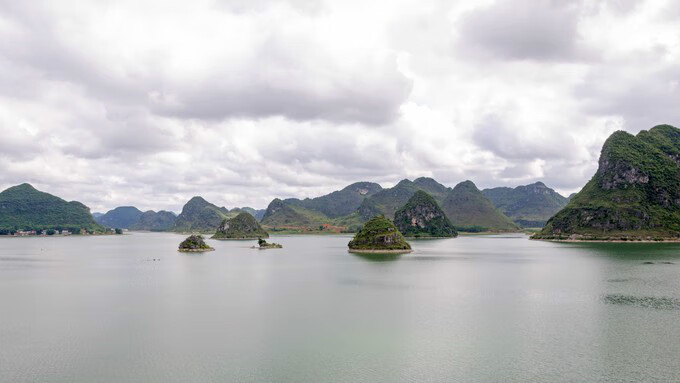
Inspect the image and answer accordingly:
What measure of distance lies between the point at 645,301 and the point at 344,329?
213ft

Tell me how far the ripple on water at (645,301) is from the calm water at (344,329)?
1.24ft

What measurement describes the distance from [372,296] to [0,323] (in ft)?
230

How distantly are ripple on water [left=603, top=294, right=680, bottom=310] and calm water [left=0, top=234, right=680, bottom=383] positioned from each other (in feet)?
1.24

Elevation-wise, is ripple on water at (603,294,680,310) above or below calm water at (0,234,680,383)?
above

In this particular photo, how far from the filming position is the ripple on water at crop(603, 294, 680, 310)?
8388 centimetres

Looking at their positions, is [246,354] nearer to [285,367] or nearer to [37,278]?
[285,367]

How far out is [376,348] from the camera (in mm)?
57812

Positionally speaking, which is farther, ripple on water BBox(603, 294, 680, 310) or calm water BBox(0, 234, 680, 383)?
ripple on water BBox(603, 294, 680, 310)

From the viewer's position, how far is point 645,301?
291ft

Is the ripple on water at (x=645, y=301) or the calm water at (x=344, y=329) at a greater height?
the ripple on water at (x=645, y=301)

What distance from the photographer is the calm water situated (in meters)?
49.1

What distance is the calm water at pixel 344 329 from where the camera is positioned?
4906 centimetres

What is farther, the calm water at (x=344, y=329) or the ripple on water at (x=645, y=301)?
the ripple on water at (x=645, y=301)

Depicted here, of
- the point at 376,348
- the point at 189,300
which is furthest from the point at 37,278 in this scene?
the point at 376,348
